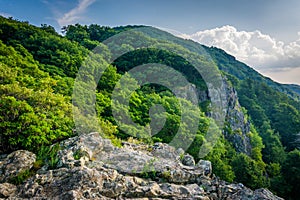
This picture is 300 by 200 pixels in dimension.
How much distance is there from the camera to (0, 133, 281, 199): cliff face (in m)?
11.1

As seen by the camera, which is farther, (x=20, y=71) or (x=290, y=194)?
(x=290, y=194)

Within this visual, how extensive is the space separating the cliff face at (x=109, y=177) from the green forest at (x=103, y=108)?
164cm

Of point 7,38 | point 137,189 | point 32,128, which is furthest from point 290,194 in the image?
point 7,38

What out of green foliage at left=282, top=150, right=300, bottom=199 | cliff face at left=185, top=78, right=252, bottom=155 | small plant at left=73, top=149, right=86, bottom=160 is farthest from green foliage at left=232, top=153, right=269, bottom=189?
small plant at left=73, top=149, right=86, bottom=160

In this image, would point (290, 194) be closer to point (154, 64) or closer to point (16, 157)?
point (154, 64)

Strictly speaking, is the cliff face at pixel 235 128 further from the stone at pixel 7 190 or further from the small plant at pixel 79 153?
the stone at pixel 7 190

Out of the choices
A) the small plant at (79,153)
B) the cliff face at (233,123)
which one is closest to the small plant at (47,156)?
the small plant at (79,153)

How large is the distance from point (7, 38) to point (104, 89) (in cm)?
1778

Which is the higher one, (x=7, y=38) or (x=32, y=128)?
(x=7, y=38)

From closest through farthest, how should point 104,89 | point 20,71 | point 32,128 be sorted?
1. point 32,128
2. point 20,71
3. point 104,89

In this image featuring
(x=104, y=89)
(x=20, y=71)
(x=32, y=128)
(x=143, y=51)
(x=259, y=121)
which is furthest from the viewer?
(x=259, y=121)

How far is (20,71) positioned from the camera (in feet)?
70.7

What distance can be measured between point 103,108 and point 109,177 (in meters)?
14.4

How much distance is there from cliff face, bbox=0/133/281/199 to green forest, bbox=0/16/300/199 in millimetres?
1639
